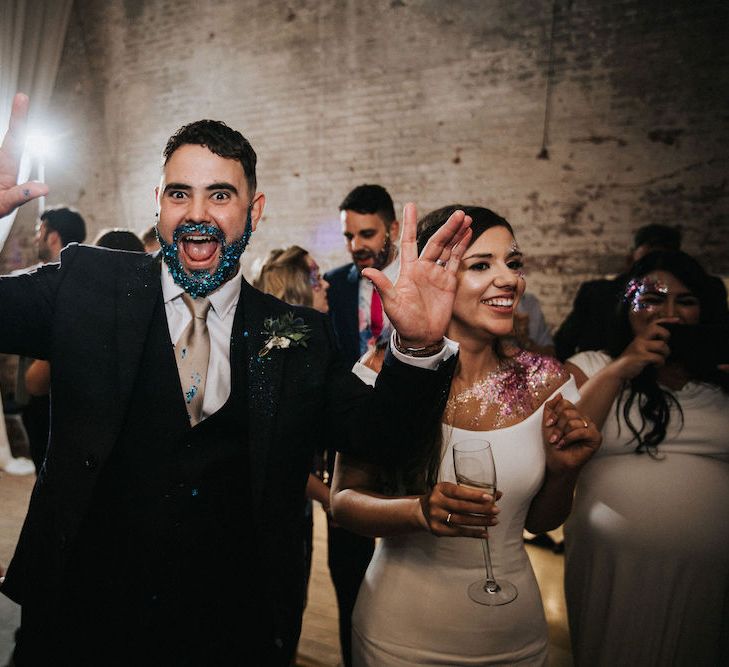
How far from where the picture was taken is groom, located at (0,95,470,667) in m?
1.21

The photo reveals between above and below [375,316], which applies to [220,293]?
above

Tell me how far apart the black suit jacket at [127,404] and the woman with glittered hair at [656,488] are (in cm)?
105

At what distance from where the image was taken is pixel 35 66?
Answer: 5.82 m

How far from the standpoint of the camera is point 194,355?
4.47ft

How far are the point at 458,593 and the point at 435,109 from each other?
15.7ft

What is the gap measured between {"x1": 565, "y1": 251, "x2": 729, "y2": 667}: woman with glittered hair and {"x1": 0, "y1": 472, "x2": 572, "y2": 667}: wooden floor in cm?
94

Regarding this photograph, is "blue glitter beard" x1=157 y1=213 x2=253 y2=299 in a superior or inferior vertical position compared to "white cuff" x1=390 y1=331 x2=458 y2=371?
superior

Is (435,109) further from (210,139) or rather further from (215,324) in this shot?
(215,324)

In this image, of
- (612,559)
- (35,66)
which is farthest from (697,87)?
(35,66)

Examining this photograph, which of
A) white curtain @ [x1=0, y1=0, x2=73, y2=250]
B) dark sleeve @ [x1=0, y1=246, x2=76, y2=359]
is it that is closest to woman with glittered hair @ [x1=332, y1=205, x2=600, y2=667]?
dark sleeve @ [x1=0, y1=246, x2=76, y2=359]

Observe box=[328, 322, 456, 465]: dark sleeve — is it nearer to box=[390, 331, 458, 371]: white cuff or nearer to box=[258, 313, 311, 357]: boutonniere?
box=[390, 331, 458, 371]: white cuff

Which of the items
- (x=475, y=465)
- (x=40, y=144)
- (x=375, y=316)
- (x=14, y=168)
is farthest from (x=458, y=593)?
(x=40, y=144)

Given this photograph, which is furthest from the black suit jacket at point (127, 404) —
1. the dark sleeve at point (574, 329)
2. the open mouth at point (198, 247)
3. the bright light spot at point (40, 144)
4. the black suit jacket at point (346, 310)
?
the bright light spot at point (40, 144)

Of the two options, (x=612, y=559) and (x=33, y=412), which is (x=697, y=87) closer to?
(x=612, y=559)
